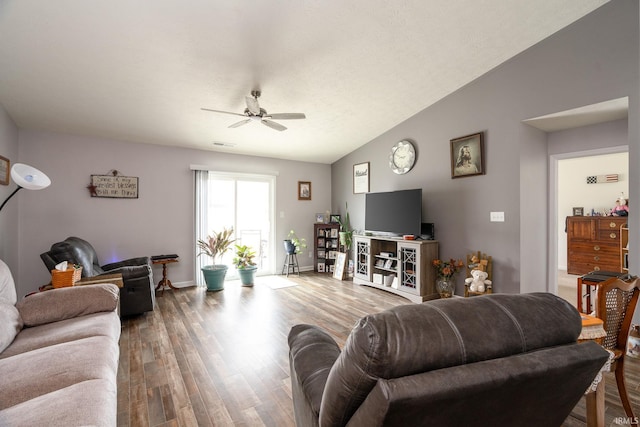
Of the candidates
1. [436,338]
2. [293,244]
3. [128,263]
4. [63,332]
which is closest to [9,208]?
[128,263]

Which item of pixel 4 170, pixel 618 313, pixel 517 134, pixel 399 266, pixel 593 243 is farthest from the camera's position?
pixel 593 243

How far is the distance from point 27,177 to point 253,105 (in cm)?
212

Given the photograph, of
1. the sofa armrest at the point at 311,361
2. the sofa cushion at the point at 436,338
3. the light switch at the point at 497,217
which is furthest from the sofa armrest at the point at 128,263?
the light switch at the point at 497,217

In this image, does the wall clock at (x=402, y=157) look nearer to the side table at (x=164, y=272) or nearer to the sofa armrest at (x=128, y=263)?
the side table at (x=164, y=272)

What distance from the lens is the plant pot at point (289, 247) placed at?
5.61 m

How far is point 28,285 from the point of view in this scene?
396cm

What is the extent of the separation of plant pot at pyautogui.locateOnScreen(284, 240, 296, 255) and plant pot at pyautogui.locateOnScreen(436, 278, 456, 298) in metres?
2.77

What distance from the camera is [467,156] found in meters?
3.92

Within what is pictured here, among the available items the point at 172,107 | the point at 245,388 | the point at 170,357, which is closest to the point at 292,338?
the point at 245,388

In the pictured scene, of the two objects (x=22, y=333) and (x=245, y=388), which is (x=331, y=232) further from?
(x=22, y=333)

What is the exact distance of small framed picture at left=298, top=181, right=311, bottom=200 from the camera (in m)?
6.23

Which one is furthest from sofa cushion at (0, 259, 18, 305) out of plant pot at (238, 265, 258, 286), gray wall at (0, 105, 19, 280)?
plant pot at (238, 265, 258, 286)

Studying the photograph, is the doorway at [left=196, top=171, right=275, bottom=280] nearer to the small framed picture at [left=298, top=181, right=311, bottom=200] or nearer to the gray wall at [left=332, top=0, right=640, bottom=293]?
the small framed picture at [left=298, top=181, right=311, bottom=200]

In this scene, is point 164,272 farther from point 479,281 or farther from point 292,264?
point 479,281
